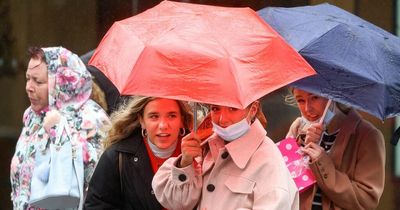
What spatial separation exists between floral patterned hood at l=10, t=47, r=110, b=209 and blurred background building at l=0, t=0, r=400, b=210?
7.10 feet

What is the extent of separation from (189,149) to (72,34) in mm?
4132

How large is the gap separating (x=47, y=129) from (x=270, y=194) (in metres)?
2.11

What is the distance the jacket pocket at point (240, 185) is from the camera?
5.11m

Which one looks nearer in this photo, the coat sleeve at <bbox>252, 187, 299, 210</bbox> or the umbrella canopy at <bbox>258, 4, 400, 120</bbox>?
the coat sleeve at <bbox>252, 187, 299, 210</bbox>

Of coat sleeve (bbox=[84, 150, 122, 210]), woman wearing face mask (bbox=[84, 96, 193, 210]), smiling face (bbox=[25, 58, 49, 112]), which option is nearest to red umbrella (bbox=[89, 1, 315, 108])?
woman wearing face mask (bbox=[84, 96, 193, 210])

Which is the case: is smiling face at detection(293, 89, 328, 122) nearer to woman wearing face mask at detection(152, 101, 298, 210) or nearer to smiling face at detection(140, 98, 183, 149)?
woman wearing face mask at detection(152, 101, 298, 210)

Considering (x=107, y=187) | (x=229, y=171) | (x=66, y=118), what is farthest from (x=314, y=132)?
(x=66, y=118)

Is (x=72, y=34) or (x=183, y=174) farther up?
(x=183, y=174)

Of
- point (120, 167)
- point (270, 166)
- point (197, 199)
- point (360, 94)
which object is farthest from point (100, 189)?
point (360, 94)

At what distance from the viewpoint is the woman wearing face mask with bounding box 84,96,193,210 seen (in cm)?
570

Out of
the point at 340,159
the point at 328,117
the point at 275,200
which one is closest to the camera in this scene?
the point at 275,200

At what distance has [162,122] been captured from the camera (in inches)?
224

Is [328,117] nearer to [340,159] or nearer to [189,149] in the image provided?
[340,159]

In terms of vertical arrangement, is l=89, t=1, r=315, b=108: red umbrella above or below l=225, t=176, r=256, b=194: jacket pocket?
above
